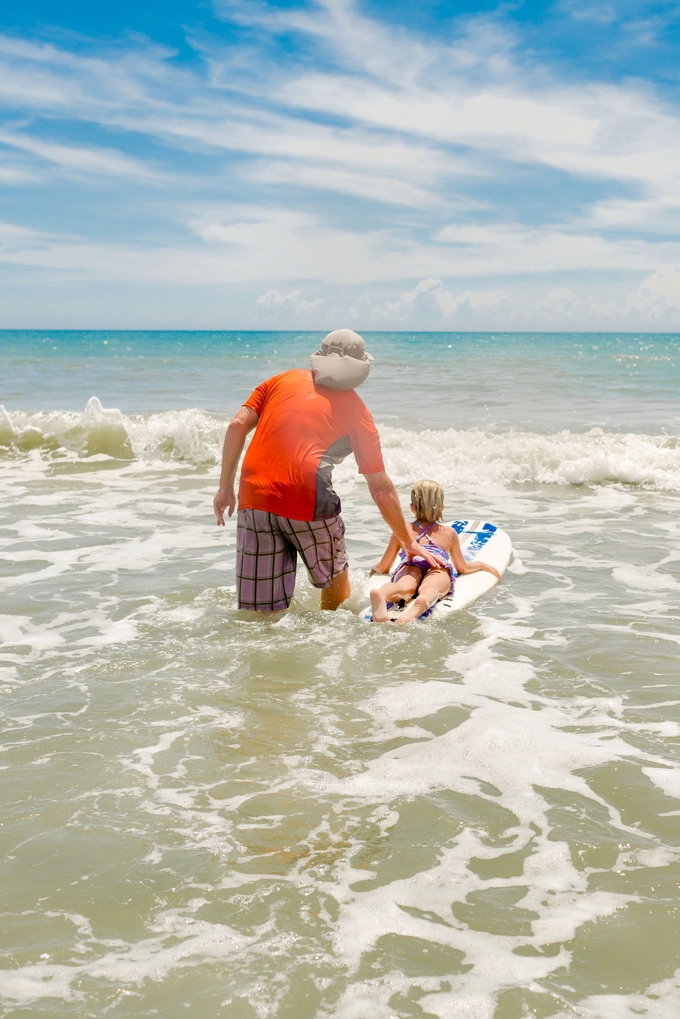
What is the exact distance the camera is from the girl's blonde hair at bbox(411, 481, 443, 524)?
→ 5.66 m

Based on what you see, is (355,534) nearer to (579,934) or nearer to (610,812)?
(610,812)

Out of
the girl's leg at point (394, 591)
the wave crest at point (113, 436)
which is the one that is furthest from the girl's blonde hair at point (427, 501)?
the wave crest at point (113, 436)

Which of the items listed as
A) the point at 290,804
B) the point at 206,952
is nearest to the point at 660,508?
the point at 290,804

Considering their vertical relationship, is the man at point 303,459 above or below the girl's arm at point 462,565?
above

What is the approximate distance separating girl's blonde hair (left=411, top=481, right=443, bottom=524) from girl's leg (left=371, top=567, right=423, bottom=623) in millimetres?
407

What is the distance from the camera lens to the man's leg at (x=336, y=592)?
4961 mm

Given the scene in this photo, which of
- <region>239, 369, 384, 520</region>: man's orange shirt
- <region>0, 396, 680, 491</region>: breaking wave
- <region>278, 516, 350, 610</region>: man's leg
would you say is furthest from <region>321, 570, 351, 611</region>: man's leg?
<region>0, 396, 680, 491</region>: breaking wave

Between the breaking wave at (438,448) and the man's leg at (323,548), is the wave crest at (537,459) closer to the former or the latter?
the breaking wave at (438,448)

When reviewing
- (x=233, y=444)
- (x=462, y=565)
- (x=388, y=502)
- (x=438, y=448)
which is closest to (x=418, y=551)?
(x=388, y=502)

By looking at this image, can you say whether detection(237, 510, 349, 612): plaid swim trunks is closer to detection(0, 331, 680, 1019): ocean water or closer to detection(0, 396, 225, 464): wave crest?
detection(0, 331, 680, 1019): ocean water

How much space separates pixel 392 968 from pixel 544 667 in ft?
8.11

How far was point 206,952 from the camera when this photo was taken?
7.59 feet

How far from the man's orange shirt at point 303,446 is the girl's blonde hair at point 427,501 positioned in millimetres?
1157

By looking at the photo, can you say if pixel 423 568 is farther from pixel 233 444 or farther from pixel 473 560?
pixel 233 444
